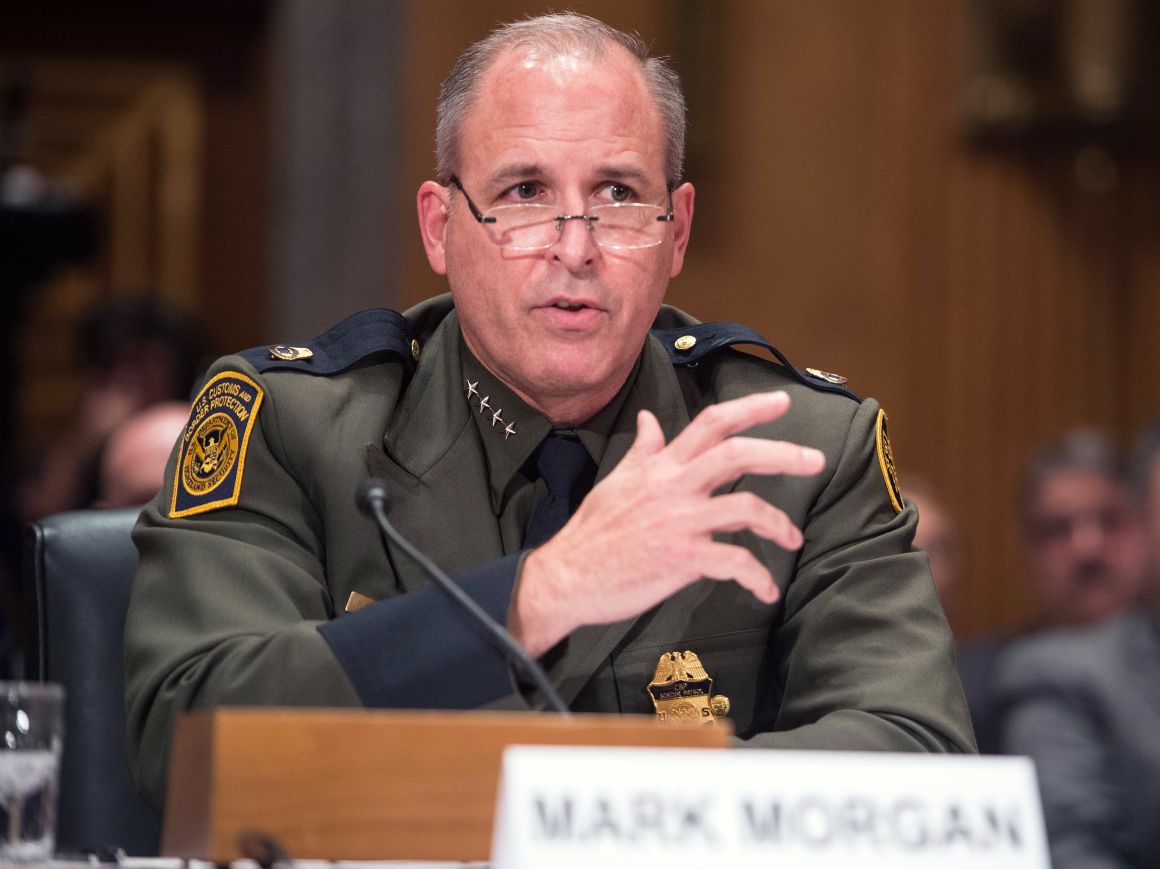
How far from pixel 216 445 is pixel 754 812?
949 mm

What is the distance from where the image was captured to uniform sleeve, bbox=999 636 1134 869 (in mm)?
3271

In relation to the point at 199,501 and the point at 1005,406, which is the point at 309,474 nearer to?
the point at 199,501

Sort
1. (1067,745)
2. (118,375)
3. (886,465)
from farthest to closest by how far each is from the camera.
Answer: (118,375)
(1067,745)
(886,465)

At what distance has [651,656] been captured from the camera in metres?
1.89

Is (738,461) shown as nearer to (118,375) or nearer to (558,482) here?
(558,482)

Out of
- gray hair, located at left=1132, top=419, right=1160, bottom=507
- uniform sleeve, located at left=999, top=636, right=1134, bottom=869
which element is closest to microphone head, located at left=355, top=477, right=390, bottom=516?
uniform sleeve, located at left=999, top=636, right=1134, bottom=869

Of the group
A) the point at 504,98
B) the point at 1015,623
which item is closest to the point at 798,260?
the point at 1015,623

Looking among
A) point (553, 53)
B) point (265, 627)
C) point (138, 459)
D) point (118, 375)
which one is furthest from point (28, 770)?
point (118, 375)

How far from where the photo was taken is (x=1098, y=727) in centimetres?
339

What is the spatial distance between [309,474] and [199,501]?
0.13m

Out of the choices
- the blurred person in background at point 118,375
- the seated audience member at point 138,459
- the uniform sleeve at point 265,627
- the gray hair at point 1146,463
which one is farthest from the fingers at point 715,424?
the blurred person in background at point 118,375

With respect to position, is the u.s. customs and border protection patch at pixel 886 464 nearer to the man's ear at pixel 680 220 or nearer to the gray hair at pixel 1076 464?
the man's ear at pixel 680 220

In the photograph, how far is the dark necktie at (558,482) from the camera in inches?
A: 77.2

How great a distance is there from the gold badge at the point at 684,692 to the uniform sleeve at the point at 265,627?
14.2 inches
